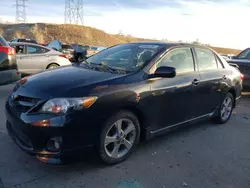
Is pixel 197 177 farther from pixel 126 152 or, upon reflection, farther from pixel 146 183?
pixel 126 152

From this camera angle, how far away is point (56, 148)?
124 inches

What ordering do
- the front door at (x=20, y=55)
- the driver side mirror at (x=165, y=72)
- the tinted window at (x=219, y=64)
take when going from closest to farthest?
the driver side mirror at (x=165, y=72)
the tinted window at (x=219, y=64)
the front door at (x=20, y=55)

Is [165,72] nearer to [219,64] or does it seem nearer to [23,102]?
[23,102]

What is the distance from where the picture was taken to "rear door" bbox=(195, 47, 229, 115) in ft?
16.0

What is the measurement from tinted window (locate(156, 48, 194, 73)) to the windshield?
0.17m

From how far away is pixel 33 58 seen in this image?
32.7ft

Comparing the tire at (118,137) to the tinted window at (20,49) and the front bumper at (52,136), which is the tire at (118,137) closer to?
the front bumper at (52,136)

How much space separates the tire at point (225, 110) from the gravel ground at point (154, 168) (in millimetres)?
869

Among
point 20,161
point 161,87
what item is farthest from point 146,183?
point 20,161

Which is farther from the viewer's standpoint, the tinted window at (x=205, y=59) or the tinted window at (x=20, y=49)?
the tinted window at (x=20, y=49)

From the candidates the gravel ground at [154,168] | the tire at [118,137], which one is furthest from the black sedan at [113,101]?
the gravel ground at [154,168]

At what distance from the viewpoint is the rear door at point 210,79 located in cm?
486

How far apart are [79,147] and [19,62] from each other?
7.32 metres

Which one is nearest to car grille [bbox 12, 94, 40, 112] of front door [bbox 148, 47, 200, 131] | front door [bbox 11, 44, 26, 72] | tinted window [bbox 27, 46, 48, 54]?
front door [bbox 148, 47, 200, 131]
